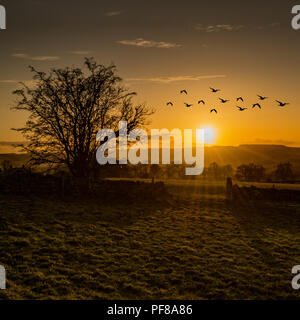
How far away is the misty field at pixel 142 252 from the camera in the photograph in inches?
264

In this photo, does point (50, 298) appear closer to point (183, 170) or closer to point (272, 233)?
→ point (272, 233)

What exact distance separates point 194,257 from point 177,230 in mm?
3359

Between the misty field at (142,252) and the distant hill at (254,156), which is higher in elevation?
the distant hill at (254,156)

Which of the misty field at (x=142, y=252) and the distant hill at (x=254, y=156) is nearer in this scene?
the misty field at (x=142, y=252)

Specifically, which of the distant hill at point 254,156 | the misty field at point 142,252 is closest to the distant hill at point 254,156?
the distant hill at point 254,156

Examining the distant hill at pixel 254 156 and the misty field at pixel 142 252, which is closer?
the misty field at pixel 142 252

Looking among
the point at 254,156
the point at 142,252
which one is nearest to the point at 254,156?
the point at 254,156

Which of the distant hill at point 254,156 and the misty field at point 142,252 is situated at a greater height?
the distant hill at point 254,156

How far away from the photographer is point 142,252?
9.21 metres

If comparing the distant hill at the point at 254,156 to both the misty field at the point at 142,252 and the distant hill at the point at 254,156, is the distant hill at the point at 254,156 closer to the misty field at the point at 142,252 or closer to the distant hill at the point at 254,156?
the distant hill at the point at 254,156

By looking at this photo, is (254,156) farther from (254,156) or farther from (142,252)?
(142,252)

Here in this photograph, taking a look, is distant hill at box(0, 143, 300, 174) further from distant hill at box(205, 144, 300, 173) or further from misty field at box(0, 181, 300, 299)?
misty field at box(0, 181, 300, 299)

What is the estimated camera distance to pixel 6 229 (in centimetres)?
1062

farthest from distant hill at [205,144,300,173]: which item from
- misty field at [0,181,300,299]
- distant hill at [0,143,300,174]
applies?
misty field at [0,181,300,299]
